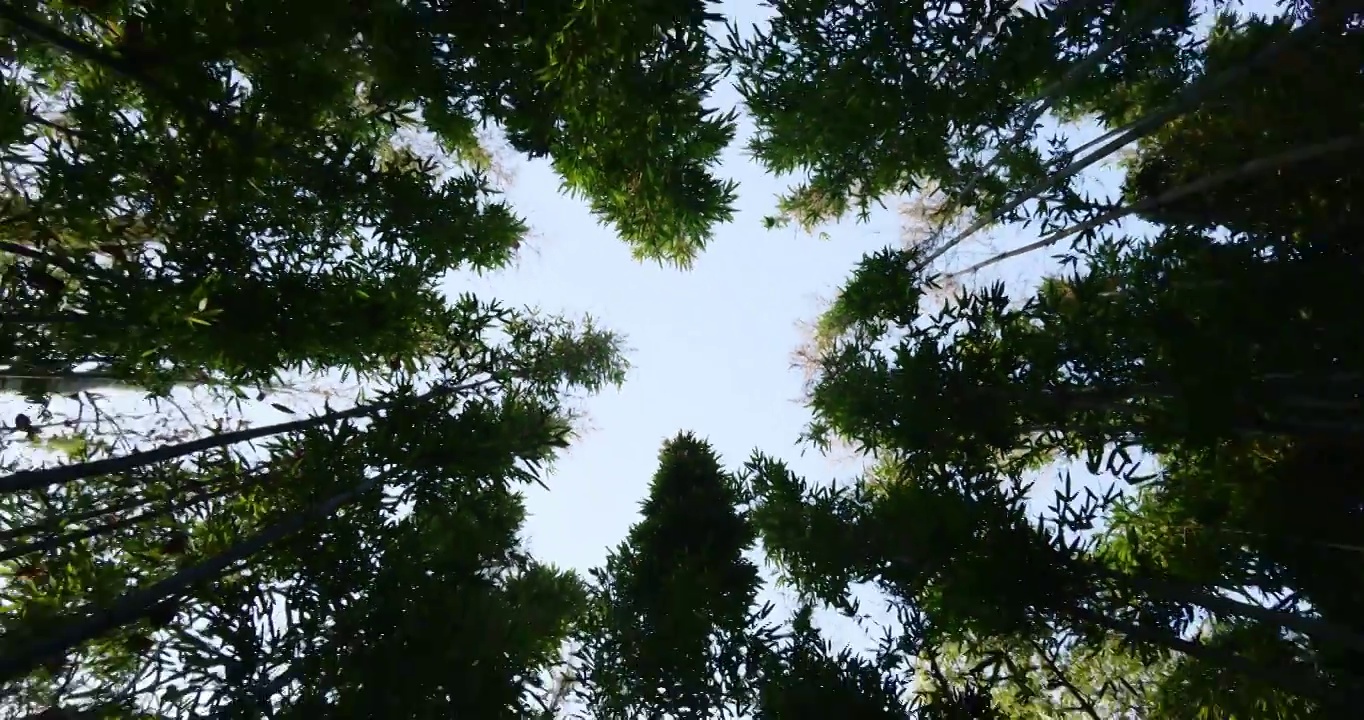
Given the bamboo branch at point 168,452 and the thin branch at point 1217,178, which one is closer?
the bamboo branch at point 168,452

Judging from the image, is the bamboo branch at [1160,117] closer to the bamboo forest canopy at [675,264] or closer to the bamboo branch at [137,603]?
the bamboo forest canopy at [675,264]

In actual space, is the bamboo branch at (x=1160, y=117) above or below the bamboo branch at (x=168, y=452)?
above

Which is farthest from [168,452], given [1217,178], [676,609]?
[1217,178]

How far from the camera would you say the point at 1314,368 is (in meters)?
6.34

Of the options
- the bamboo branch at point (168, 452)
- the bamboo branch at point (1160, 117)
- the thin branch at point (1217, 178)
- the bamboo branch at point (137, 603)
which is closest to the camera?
the bamboo branch at point (137, 603)

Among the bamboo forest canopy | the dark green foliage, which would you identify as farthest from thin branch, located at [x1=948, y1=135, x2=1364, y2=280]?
the dark green foliage

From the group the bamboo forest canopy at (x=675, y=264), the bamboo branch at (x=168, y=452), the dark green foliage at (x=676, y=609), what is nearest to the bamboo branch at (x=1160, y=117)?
the bamboo forest canopy at (x=675, y=264)

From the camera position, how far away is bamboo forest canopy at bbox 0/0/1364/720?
16.6ft

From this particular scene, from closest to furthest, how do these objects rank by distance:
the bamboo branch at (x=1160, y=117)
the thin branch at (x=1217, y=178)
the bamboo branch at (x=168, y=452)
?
the bamboo branch at (x=168, y=452) → the thin branch at (x=1217, y=178) → the bamboo branch at (x=1160, y=117)

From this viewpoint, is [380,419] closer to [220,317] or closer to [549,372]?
[220,317]

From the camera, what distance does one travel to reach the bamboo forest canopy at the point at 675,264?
5.05 metres

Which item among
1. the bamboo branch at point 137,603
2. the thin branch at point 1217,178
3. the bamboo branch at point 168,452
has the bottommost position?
the bamboo branch at point 137,603

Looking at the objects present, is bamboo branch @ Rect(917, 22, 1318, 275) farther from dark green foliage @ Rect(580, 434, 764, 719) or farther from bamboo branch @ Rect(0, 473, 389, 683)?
bamboo branch @ Rect(0, 473, 389, 683)

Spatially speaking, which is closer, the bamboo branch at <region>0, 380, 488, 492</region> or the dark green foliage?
the bamboo branch at <region>0, 380, 488, 492</region>
